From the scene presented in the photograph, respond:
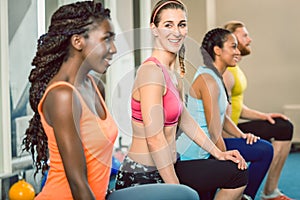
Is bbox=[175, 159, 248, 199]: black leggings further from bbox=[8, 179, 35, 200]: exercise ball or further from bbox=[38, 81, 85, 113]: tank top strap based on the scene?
bbox=[8, 179, 35, 200]: exercise ball

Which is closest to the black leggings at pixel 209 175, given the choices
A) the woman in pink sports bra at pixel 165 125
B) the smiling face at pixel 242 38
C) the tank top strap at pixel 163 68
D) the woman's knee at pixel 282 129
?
the woman in pink sports bra at pixel 165 125

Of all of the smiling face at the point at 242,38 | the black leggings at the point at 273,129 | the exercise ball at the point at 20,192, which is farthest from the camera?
the smiling face at the point at 242,38

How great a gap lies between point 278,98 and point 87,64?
510 centimetres

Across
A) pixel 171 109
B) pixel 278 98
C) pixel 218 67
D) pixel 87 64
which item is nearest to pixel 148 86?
pixel 171 109

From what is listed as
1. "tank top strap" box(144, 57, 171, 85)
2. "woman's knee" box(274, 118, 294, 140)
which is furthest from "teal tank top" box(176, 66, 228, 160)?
"woman's knee" box(274, 118, 294, 140)

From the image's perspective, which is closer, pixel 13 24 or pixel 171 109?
pixel 171 109

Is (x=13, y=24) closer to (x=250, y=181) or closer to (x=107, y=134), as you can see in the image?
(x=250, y=181)

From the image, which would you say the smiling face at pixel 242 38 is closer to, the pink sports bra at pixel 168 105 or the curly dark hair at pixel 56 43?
the pink sports bra at pixel 168 105

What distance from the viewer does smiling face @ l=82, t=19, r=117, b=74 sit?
153 centimetres

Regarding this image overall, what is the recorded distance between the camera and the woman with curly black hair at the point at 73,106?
4.72 ft

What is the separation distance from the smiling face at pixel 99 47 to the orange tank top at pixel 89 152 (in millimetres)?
112

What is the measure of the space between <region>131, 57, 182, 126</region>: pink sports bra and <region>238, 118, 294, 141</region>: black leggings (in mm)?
1538

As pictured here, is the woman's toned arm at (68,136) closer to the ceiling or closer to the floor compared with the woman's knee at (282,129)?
closer to the ceiling

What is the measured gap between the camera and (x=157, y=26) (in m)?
2.08
